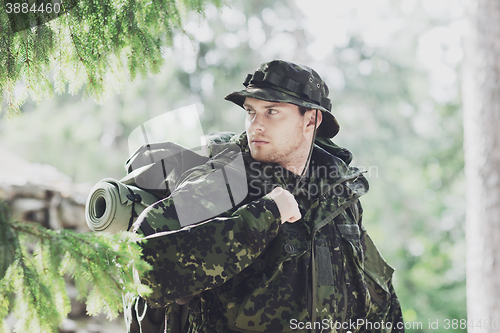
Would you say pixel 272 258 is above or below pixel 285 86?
below

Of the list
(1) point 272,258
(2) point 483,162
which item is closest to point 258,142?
(1) point 272,258

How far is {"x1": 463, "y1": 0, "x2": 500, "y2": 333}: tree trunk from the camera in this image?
13.6ft

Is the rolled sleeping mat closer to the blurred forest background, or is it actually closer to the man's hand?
the man's hand

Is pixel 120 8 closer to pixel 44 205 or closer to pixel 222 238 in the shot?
pixel 222 238

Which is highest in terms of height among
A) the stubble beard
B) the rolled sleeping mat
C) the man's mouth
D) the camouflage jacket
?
the man's mouth

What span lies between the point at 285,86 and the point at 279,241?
850 millimetres

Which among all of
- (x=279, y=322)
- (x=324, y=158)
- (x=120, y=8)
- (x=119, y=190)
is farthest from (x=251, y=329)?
(x=120, y=8)

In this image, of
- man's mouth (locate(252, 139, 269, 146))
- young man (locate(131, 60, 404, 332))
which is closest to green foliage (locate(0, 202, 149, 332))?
young man (locate(131, 60, 404, 332))

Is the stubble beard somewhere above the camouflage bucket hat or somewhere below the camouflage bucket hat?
below

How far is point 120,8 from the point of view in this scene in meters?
1.88

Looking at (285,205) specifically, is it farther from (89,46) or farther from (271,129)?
(89,46)

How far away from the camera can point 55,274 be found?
1062 mm

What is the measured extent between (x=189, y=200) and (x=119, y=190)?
0.34 meters

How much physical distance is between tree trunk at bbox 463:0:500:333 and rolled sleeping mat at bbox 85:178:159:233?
3.75 meters
